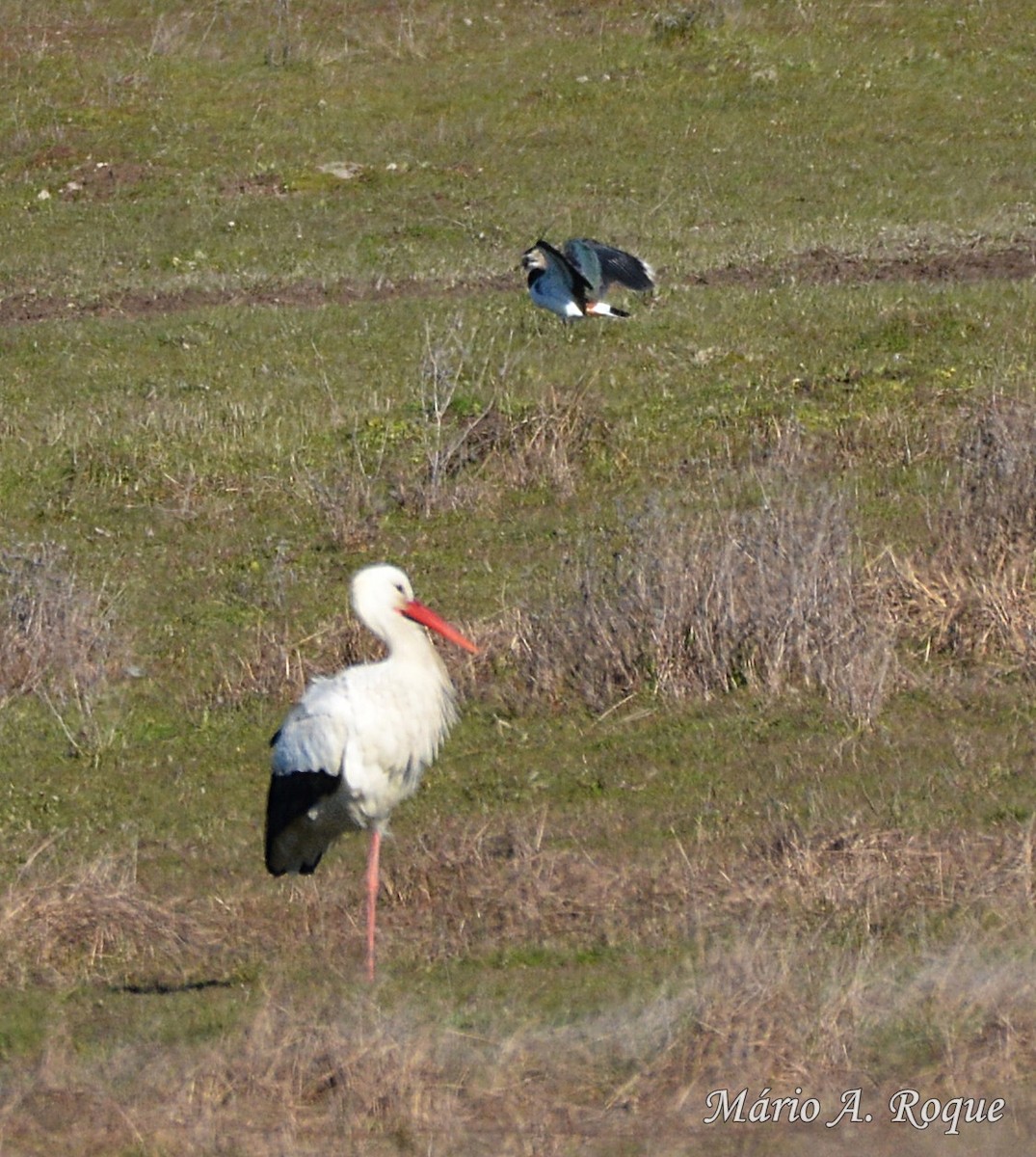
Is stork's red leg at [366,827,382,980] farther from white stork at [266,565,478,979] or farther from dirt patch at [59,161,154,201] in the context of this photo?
dirt patch at [59,161,154,201]

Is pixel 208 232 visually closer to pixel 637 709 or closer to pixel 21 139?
pixel 21 139

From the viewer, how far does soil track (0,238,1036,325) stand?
16.1 metres

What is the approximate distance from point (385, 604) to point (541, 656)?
1.98 meters

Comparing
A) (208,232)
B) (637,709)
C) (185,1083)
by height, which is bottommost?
(208,232)

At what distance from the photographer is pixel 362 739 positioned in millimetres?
6957

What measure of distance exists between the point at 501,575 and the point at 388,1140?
5.25 m

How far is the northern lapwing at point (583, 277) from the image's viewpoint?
13.1 meters

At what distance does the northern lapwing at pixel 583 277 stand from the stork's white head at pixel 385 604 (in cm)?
589

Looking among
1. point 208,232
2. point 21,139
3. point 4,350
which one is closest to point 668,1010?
point 4,350

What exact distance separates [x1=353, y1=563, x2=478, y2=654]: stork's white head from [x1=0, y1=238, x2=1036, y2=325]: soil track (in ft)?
31.5

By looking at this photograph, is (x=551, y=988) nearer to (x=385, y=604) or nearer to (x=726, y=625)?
(x=385, y=604)

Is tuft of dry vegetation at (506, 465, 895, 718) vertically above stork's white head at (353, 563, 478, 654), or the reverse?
stork's white head at (353, 563, 478, 654)

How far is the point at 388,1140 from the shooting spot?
217 inches

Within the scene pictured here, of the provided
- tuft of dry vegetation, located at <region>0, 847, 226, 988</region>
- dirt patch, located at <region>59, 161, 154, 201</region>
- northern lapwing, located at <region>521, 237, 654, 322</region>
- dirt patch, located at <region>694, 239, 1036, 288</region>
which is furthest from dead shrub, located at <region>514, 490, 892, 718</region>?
dirt patch, located at <region>59, 161, 154, 201</region>
